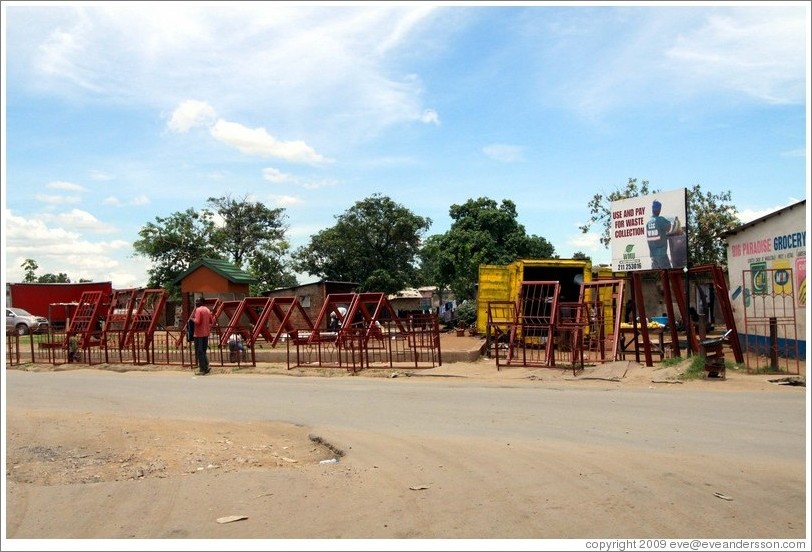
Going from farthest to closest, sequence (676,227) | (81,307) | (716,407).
A: 1. (81,307)
2. (676,227)
3. (716,407)

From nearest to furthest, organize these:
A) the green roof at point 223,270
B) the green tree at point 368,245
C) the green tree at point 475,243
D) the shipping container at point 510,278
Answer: the shipping container at point 510,278, the green roof at point 223,270, the green tree at point 475,243, the green tree at point 368,245

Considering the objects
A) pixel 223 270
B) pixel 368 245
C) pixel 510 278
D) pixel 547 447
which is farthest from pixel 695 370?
pixel 368 245

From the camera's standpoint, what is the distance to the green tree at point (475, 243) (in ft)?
144

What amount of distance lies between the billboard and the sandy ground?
33.6ft

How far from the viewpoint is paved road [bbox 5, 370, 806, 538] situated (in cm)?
595

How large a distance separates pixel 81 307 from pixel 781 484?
24.0 metres

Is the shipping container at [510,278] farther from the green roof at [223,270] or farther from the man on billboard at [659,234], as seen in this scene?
the green roof at [223,270]

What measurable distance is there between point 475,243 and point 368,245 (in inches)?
586

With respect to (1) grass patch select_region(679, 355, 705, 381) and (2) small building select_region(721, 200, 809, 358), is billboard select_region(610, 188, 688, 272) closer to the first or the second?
(2) small building select_region(721, 200, 809, 358)

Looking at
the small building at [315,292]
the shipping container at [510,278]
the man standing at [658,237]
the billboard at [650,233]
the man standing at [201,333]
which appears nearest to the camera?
the billboard at [650,233]

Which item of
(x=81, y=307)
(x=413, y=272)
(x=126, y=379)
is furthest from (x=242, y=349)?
(x=413, y=272)

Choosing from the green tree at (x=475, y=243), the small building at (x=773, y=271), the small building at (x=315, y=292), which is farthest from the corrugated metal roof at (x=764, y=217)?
the green tree at (x=475, y=243)

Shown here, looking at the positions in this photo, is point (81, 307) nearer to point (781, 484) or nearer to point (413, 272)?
point (781, 484)

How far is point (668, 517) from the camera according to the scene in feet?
19.5
